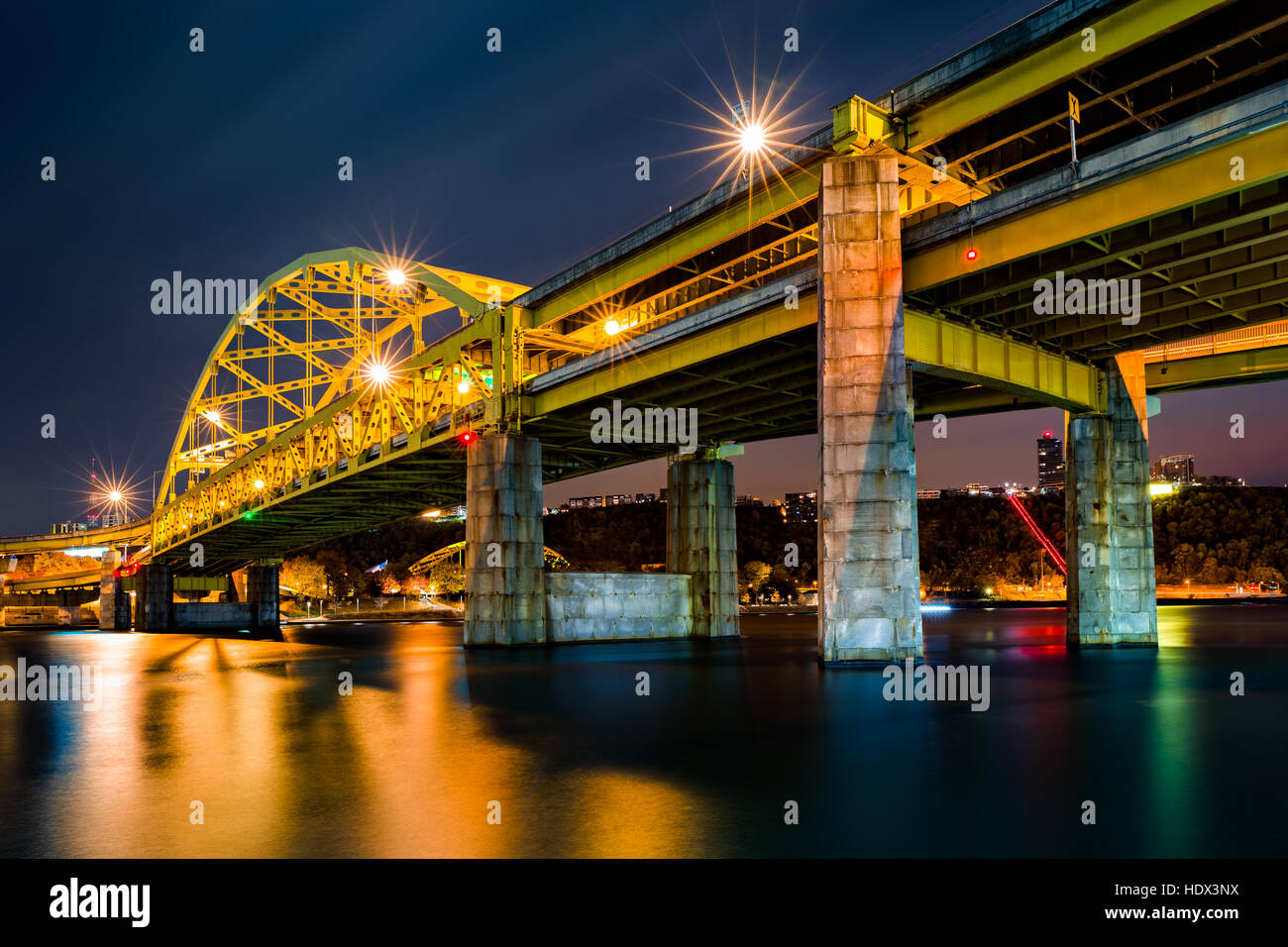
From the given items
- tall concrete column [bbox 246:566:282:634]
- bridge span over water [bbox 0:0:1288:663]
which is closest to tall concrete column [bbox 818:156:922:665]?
bridge span over water [bbox 0:0:1288:663]

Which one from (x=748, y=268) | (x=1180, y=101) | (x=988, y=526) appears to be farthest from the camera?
(x=988, y=526)

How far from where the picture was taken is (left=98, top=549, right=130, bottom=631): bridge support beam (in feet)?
345

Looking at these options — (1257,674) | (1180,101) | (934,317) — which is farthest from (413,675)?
(1180,101)

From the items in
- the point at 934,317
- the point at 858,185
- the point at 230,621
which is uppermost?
the point at 858,185

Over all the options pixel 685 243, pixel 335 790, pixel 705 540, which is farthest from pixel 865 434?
pixel 705 540

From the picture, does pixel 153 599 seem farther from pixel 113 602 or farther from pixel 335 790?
pixel 335 790

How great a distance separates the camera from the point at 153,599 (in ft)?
322

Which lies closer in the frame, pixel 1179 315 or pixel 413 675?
pixel 413 675

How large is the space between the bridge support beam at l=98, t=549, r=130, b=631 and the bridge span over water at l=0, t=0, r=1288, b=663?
2659 inches

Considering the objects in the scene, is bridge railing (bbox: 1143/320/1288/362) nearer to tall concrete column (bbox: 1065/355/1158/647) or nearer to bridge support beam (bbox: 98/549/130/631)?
tall concrete column (bbox: 1065/355/1158/647)

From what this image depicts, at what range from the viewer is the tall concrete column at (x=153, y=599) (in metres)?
97.3

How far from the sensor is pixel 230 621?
105 m
